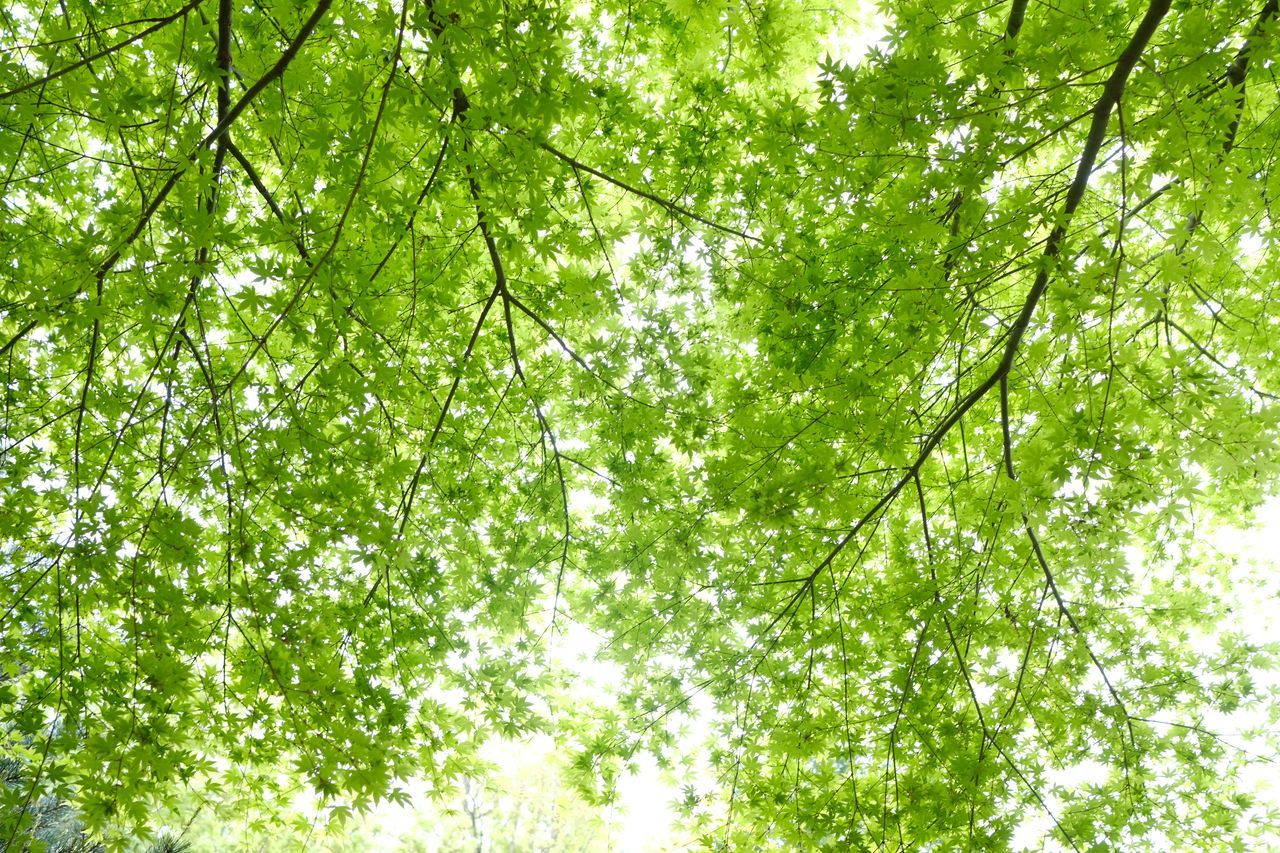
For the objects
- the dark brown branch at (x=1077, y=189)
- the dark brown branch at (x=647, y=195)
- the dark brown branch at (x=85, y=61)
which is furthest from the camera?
the dark brown branch at (x=647, y=195)

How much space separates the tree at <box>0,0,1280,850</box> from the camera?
2379mm

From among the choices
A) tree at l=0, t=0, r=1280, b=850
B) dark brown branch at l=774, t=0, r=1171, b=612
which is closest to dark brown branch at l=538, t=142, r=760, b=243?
tree at l=0, t=0, r=1280, b=850

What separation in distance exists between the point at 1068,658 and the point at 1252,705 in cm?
169

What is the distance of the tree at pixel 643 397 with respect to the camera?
2379mm

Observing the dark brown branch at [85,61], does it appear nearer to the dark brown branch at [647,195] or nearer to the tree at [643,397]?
the tree at [643,397]

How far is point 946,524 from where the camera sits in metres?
4.39

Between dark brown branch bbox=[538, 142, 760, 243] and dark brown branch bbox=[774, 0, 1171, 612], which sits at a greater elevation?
dark brown branch bbox=[538, 142, 760, 243]

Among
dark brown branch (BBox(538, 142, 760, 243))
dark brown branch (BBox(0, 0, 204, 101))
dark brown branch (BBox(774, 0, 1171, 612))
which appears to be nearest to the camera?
dark brown branch (BBox(0, 0, 204, 101))

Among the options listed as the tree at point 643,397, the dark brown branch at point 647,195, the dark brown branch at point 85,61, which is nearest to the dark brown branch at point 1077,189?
the tree at point 643,397

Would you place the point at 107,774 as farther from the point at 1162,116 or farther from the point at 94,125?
the point at 1162,116

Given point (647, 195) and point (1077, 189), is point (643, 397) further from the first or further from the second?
point (1077, 189)

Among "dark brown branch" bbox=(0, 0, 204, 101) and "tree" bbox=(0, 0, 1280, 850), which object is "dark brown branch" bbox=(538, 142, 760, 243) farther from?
"dark brown branch" bbox=(0, 0, 204, 101)

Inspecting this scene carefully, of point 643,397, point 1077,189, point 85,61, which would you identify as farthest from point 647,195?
point 85,61

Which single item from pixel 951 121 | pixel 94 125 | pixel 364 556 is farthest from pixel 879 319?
pixel 94 125
